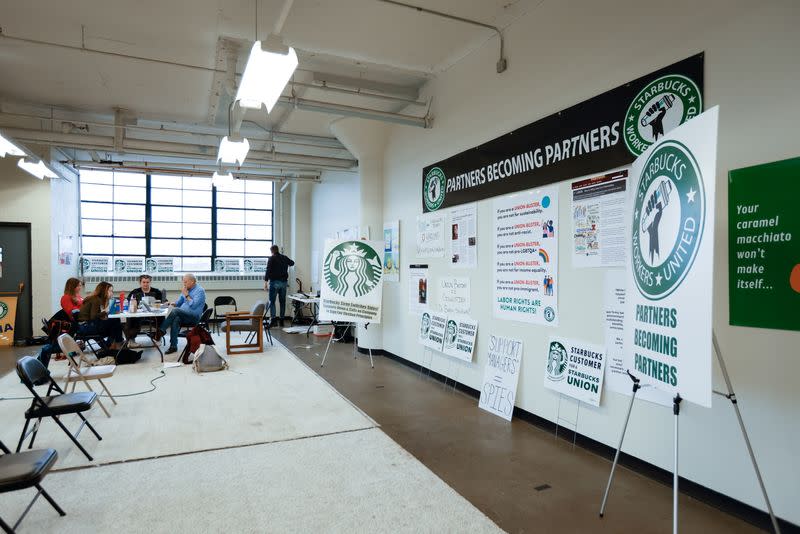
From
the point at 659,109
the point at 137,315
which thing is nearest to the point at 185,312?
the point at 137,315

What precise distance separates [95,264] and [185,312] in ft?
17.5

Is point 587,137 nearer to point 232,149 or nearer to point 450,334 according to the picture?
point 450,334

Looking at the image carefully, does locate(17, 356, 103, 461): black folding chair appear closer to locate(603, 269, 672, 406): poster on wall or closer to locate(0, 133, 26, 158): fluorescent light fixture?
locate(603, 269, 672, 406): poster on wall

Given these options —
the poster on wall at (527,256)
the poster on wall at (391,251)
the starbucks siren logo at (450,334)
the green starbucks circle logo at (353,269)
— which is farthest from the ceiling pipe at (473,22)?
the green starbucks circle logo at (353,269)

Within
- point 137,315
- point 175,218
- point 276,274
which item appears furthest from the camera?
point 175,218

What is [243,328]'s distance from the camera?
7426 millimetres

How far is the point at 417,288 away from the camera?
618 centimetres

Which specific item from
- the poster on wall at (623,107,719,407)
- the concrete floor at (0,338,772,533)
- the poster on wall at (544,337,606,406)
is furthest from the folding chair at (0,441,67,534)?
the poster on wall at (544,337,606,406)

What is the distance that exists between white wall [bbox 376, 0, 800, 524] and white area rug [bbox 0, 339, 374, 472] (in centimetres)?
184

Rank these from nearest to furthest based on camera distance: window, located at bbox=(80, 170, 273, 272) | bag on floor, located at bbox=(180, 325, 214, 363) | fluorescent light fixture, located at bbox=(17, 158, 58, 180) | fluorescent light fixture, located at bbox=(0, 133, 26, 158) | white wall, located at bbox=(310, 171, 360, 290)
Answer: fluorescent light fixture, located at bbox=(0, 133, 26, 158), bag on floor, located at bbox=(180, 325, 214, 363), fluorescent light fixture, located at bbox=(17, 158, 58, 180), white wall, located at bbox=(310, 171, 360, 290), window, located at bbox=(80, 170, 273, 272)

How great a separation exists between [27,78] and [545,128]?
618 cm

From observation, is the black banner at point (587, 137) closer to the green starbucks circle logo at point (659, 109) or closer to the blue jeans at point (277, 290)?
the green starbucks circle logo at point (659, 109)

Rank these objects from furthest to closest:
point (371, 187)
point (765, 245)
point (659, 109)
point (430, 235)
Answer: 1. point (371, 187)
2. point (430, 235)
3. point (659, 109)
4. point (765, 245)

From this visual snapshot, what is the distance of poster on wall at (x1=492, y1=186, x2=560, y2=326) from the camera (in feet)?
12.7
